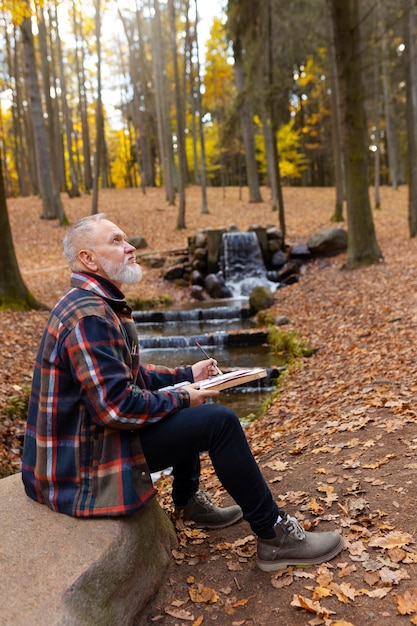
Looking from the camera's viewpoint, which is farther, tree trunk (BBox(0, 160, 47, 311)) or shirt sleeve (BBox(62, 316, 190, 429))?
tree trunk (BBox(0, 160, 47, 311))

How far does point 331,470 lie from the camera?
3.54 m

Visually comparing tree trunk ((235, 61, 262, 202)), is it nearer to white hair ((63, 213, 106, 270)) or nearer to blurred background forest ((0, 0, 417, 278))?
blurred background forest ((0, 0, 417, 278))

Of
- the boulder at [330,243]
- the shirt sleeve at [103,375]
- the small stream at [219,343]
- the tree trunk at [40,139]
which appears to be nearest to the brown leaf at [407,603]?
the shirt sleeve at [103,375]

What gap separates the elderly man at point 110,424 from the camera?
2.26 m

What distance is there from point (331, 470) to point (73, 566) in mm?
1985

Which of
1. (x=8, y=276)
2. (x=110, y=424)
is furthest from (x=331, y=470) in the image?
(x=8, y=276)

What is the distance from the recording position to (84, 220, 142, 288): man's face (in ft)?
8.30

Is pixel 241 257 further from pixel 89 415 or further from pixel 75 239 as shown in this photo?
pixel 89 415

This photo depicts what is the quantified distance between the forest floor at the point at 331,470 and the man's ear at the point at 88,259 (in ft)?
5.22

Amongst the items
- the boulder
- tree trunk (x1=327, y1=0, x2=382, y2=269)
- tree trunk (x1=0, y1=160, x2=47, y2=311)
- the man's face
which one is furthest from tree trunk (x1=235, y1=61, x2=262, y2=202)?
the man's face

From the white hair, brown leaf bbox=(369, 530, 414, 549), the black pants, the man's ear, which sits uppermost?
the white hair

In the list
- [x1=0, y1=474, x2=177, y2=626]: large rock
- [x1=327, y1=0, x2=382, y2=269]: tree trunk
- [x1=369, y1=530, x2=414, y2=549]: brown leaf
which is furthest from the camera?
[x1=327, y1=0, x2=382, y2=269]: tree trunk

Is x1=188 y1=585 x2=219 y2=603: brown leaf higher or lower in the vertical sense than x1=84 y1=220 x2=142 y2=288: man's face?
lower

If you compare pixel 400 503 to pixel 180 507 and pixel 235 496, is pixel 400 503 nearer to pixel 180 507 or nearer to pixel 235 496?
pixel 235 496
